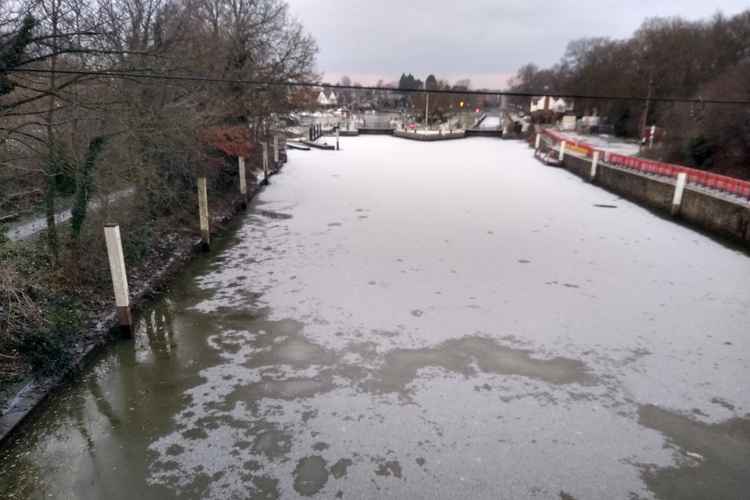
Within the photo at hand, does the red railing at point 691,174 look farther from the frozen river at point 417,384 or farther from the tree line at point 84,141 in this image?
the tree line at point 84,141

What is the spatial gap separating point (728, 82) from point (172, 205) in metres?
21.0

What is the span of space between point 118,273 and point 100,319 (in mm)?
744

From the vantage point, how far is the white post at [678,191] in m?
12.1

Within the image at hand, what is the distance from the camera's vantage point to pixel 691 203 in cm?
1168

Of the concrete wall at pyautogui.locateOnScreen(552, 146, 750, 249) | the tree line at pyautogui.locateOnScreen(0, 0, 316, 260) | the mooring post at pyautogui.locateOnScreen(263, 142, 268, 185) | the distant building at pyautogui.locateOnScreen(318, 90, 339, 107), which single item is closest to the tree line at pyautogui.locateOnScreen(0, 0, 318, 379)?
the tree line at pyautogui.locateOnScreen(0, 0, 316, 260)

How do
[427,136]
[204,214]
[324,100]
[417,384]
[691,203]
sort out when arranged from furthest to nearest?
[324,100]
[427,136]
[691,203]
[204,214]
[417,384]

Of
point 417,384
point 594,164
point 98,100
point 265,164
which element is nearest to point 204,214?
point 98,100

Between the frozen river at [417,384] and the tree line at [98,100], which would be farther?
the tree line at [98,100]

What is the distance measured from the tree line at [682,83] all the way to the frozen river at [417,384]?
11.0 meters

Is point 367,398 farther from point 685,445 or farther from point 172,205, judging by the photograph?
point 172,205

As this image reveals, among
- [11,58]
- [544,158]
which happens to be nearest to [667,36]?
[544,158]

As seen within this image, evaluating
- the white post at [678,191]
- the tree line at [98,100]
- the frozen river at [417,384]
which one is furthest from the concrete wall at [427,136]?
the frozen river at [417,384]

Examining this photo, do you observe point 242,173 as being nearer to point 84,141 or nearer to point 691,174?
point 84,141

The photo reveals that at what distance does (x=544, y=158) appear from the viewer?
26.0 metres
